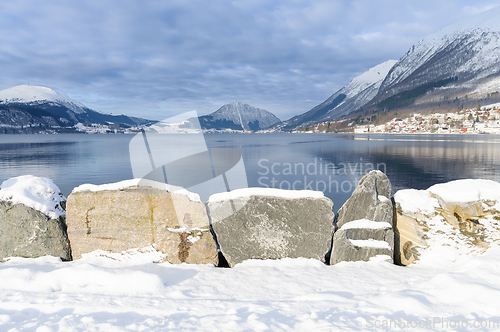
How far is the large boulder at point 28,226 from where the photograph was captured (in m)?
5.55

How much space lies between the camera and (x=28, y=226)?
559 centimetres

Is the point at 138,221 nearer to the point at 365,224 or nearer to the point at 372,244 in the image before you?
the point at 365,224

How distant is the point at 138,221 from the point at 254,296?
2.83m

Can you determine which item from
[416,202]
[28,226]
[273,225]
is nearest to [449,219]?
[416,202]

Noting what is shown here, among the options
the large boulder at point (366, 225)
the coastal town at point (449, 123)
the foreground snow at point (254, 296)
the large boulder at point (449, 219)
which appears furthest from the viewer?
the coastal town at point (449, 123)

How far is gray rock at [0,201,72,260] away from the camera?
219 inches

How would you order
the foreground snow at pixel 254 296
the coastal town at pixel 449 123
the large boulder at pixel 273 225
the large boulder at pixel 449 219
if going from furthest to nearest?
the coastal town at pixel 449 123, the large boulder at pixel 273 225, the large boulder at pixel 449 219, the foreground snow at pixel 254 296

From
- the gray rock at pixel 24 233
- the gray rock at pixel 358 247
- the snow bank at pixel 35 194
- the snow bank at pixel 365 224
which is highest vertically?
the snow bank at pixel 35 194

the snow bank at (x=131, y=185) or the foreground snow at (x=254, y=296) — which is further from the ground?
the snow bank at (x=131, y=185)

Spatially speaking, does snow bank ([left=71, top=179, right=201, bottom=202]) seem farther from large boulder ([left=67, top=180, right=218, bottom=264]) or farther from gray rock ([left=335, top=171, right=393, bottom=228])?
gray rock ([left=335, top=171, right=393, bottom=228])

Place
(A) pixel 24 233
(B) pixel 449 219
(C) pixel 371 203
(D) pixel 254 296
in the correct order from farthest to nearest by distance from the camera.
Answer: (C) pixel 371 203
(B) pixel 449 219
(A) pixel 24 233
(D) pixel 254 296

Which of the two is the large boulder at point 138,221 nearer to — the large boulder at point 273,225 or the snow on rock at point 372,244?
the large boulder at point 273,225

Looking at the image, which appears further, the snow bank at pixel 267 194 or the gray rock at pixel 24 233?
the snow bank at pixel 267 194

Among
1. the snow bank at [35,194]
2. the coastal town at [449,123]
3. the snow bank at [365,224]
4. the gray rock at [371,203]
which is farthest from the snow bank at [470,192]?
the coastal town at [449,123]
